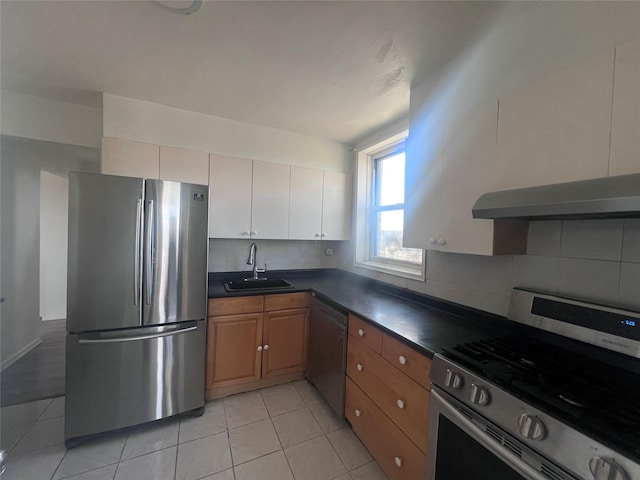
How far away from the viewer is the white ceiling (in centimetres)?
127

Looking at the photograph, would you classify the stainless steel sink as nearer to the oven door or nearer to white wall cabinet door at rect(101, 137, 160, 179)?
white wall cabinet door at rect(101, 137, 160, 179)

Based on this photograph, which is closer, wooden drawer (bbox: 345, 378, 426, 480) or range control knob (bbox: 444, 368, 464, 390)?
range control knob (bbox: 444, 368, 464, 390)

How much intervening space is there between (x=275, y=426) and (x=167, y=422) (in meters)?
0.79

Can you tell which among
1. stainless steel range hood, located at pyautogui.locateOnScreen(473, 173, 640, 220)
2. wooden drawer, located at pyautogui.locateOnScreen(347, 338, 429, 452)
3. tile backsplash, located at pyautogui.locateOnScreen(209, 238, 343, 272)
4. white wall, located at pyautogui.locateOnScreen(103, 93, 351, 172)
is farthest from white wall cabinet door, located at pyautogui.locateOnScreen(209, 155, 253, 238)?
stainless steel range hood, located at pyautogui.locateOnScreen(473, 173, 640, 220)

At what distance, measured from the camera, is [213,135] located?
2.46 metres

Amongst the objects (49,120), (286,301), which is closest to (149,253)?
(286,301)

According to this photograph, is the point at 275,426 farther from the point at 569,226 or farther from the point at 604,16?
the point at 604,16

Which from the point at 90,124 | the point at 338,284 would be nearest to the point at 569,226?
the point at 338,284

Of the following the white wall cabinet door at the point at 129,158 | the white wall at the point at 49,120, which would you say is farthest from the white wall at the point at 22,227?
the white wall cabinet door at the point at 129,158

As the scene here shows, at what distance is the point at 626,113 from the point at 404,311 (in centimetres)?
138

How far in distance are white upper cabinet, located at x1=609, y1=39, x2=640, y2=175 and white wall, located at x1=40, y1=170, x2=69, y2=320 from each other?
5349 millimetres

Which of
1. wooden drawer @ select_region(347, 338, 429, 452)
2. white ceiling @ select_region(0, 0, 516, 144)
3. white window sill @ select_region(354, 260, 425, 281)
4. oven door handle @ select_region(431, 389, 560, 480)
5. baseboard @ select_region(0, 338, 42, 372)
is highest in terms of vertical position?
white ceiling @ select_region(0, 0, 516, 144)

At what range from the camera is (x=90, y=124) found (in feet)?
7.58

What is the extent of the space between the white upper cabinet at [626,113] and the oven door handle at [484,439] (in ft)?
3.26
